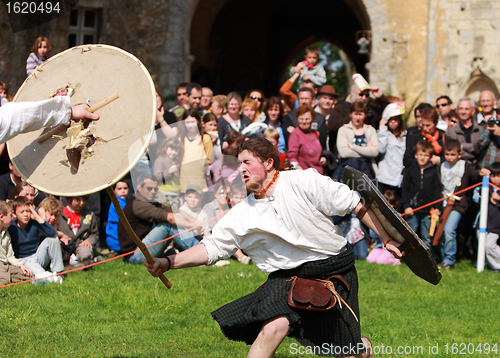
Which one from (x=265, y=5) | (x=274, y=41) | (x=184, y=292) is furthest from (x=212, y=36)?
(x=184, y=292)

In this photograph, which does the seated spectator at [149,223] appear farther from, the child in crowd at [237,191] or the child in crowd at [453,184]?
the child in crowd at [453,184]

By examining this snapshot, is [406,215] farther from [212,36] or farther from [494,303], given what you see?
[212,36]

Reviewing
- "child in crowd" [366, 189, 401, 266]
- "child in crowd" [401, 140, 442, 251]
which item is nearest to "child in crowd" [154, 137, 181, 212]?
"child in crowd" [366, 189, 401, 266]

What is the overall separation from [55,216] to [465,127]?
17.6ft

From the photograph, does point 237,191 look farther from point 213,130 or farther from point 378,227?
point 378,227

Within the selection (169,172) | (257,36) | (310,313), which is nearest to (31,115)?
(310,313)

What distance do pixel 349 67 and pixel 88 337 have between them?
1444 inches

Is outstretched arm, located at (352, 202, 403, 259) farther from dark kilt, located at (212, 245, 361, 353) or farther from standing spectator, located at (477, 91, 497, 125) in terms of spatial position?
standing spectator, located at (477, 91, 497, 125)

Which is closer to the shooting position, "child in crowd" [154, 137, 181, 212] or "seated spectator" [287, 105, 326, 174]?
"child in crowd" [154, 137, 181, 212]

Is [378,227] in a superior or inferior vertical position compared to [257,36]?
inferior

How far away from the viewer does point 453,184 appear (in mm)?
7340

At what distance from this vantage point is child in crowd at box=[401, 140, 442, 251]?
23.8 ft

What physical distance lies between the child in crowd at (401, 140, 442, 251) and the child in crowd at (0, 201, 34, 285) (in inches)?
176

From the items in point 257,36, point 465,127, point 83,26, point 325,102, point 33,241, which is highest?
point 257,36
